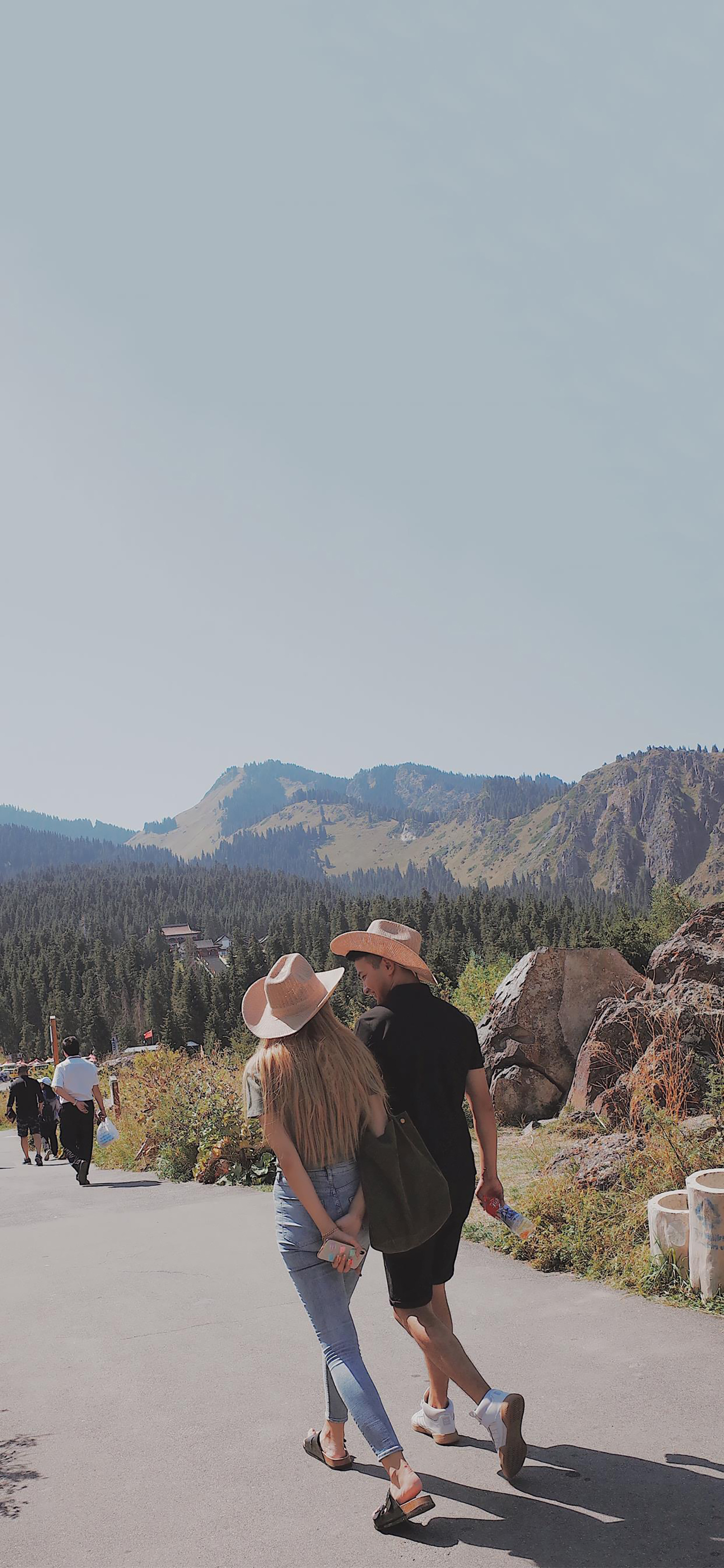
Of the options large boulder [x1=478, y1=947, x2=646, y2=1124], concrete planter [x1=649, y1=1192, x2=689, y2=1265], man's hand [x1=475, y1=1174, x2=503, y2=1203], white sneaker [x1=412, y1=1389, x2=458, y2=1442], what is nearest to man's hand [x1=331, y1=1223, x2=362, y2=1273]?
man's hand [x1=475, y1=1174, x2=503, y2=1203]

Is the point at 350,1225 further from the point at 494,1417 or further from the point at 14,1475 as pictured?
the point at 14,1475

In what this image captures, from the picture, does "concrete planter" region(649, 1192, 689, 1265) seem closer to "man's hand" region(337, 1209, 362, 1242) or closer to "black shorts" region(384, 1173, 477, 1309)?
"black shorts" region(384, 1173, 477, 1309)

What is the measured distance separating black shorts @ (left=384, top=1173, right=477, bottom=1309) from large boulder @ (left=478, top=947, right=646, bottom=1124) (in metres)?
8.69

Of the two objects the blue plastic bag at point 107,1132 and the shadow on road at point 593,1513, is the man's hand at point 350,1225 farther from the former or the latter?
the blue plastic bag at point 107,1132

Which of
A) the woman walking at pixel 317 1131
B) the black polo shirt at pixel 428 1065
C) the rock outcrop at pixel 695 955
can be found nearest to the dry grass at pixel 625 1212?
the rock outcrop at pixel 695 955

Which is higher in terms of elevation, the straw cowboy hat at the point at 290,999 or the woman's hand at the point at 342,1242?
the straw cowboy hat at the point at 290,999

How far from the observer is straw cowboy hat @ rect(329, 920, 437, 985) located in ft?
13.2

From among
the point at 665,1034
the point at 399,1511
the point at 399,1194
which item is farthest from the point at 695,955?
the point at 399,1511

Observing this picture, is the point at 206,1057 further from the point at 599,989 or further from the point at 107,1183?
the point at 599,989

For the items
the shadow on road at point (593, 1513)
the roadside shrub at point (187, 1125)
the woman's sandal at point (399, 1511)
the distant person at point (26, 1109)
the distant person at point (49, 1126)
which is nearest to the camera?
the shadow on road at point (593, 1513)

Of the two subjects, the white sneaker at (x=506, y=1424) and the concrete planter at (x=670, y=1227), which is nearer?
the white sneaker at (x=506, y=1424)

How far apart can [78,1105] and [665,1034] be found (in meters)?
6.33

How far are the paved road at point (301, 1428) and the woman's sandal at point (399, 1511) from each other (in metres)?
0.07

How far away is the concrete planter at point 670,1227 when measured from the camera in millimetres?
5441
